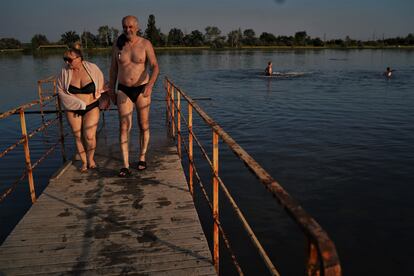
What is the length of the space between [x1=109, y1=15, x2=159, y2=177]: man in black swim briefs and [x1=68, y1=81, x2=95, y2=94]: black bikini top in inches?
12.3

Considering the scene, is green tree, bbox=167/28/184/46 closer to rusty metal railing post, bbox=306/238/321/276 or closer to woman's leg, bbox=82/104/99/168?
woman's leg, bbox=82/104/99/168

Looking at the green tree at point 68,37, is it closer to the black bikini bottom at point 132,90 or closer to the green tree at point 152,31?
the green tree at point 152,31

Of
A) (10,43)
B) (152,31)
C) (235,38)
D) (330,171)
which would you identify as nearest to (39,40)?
(10,43)

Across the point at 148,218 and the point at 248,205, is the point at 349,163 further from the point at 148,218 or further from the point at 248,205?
the point at 148,218

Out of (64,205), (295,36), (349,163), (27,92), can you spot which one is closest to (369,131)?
(349,163)

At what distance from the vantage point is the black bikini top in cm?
511

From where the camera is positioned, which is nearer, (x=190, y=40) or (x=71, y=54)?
(x=71, y=54)

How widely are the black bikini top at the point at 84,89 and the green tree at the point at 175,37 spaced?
385 feet

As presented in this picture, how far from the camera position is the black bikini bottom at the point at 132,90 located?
500 cm

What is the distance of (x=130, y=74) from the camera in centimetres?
492

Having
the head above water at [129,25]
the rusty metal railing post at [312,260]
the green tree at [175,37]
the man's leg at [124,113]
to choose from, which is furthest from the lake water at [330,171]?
the green tree at [175,37]

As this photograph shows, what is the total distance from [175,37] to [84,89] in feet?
404

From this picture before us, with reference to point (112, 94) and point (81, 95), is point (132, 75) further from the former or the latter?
point (81, 95)

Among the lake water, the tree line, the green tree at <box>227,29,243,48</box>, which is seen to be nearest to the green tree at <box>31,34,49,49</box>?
the tree line
